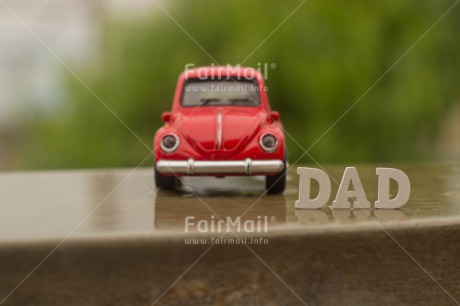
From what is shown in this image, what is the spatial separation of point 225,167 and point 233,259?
0.73 meters

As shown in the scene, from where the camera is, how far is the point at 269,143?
2139 millimetres

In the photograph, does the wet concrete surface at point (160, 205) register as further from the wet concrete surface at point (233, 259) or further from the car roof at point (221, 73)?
the car roof at point (221, 73)

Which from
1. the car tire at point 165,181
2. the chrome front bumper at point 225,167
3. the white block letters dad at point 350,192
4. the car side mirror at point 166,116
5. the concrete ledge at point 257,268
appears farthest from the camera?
the car side mirror at point 166,116

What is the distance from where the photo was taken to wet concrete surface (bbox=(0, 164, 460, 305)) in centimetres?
129

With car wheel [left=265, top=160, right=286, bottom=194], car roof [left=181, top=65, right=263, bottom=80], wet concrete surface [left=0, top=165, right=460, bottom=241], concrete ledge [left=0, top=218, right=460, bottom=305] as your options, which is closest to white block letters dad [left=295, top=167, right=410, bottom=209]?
wet concrete surface [left=0, top=165, right=460, bottom=241]

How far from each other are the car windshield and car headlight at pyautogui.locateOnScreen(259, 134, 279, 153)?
34cm

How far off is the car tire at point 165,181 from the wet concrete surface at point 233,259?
0.56 m

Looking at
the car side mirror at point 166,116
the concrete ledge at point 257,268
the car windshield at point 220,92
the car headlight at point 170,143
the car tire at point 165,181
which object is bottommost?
the car tire at point 165,181

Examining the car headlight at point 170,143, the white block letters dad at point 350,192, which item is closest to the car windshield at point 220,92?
the car headlight at point 170,143

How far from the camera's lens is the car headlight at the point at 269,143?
6.97 feet

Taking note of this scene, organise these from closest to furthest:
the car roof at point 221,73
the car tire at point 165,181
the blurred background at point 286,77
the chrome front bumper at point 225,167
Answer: the chrome front bumper at point 225,167 < the car tire at point 165,181 < the car roof at point 221,73 < the blurred background at point 286,77

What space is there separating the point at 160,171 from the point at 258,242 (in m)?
0.83

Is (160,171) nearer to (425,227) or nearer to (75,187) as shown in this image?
(75,187)

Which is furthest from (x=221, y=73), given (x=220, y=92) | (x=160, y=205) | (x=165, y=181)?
(x=160, y=205)
